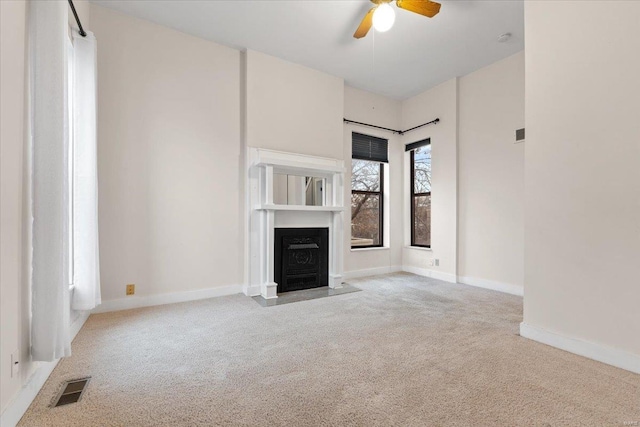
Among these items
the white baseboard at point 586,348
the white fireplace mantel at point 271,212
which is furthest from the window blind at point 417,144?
the white baseboard at point 586,348

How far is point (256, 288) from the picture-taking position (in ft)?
12.0

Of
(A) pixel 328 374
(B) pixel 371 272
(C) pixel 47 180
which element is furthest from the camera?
(B) pixel 371 272

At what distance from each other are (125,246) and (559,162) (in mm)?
4097

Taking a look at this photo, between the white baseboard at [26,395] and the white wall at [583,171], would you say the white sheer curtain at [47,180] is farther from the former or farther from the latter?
the white wall at [583,171]

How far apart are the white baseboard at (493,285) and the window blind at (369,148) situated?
7.65 ft

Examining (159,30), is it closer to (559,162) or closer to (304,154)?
(304,154)

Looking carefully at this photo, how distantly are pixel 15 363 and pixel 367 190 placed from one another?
449cm

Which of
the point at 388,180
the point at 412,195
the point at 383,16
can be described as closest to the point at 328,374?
the point at 383,16

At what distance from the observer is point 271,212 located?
3.62 metres

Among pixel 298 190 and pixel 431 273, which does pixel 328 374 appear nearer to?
pixel 298 190

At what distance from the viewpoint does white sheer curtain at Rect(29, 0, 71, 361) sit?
62.4 inches

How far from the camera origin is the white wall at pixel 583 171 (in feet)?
6.21

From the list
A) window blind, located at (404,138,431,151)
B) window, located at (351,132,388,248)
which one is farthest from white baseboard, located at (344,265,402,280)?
window blind, located at (404,138,431,151)

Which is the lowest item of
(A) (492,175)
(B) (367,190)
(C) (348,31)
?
(B) (367,190)
